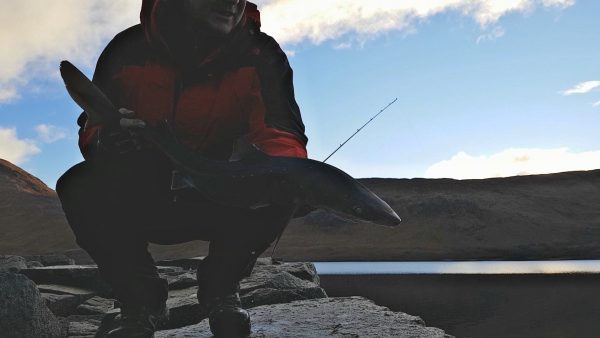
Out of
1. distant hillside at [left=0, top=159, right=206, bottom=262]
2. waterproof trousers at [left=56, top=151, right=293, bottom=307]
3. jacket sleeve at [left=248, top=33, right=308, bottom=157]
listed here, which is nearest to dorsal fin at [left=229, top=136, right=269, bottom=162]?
jacket sleeve at [left=248, top=33, right=308, bottom=157]

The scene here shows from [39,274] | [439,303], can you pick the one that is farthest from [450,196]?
[39,274]

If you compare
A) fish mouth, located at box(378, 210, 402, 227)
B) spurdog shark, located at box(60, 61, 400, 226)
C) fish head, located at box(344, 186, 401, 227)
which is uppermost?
spurdog shark, located at box(60, 61, 400, 226)

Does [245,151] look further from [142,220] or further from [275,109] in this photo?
[142,220]

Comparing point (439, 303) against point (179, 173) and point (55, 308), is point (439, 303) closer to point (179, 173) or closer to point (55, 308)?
point (55, 308)

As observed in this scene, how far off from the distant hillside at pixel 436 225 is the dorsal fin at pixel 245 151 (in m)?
54.3

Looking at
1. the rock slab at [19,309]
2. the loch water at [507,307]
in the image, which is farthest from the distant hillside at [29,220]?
the rock slab at [19,309]

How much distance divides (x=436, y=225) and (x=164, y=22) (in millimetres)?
70404

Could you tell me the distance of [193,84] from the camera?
393 centimetres

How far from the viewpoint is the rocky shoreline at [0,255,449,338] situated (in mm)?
4965

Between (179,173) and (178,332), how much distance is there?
2.26 meters

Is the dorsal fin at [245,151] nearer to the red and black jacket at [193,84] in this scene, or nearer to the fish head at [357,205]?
the fish head at [357,205]

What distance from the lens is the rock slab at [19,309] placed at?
676 cm

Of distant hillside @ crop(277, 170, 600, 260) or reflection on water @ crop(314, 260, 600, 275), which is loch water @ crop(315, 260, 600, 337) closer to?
reflection on water @ crop(314, 260, 600, 275)

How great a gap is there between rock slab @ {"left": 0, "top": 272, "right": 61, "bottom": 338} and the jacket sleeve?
445 cm
